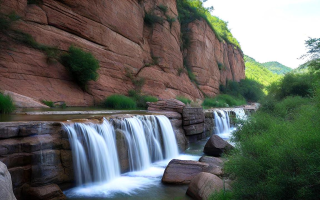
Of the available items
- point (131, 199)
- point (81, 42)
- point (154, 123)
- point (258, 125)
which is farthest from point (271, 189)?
point (81, 42)

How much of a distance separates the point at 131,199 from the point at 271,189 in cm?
298

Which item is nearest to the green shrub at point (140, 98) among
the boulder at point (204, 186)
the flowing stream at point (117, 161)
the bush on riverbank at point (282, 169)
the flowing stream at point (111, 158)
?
the flowing stream at point (117, 161)

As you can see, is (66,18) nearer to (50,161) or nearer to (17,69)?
(17,69)

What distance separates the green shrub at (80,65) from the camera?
527 inches

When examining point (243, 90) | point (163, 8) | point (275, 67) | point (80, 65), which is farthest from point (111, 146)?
point (275, 67)

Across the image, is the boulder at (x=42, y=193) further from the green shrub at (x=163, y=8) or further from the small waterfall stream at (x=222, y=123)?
the green shrub at (x=163, y=8)

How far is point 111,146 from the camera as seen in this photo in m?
6.73

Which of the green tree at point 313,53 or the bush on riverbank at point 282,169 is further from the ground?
the green tree at point 313,53

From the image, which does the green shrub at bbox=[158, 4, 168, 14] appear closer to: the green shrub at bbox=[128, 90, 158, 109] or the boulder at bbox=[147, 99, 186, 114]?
the green shrub at bbox=[128, 90, 158, 109]

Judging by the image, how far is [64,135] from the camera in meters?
5.57

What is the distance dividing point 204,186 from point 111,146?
2.92m

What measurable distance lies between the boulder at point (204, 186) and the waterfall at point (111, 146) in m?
2.35

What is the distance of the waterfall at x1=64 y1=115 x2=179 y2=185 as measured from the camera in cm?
582

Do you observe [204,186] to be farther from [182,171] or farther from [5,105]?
[5,105]
